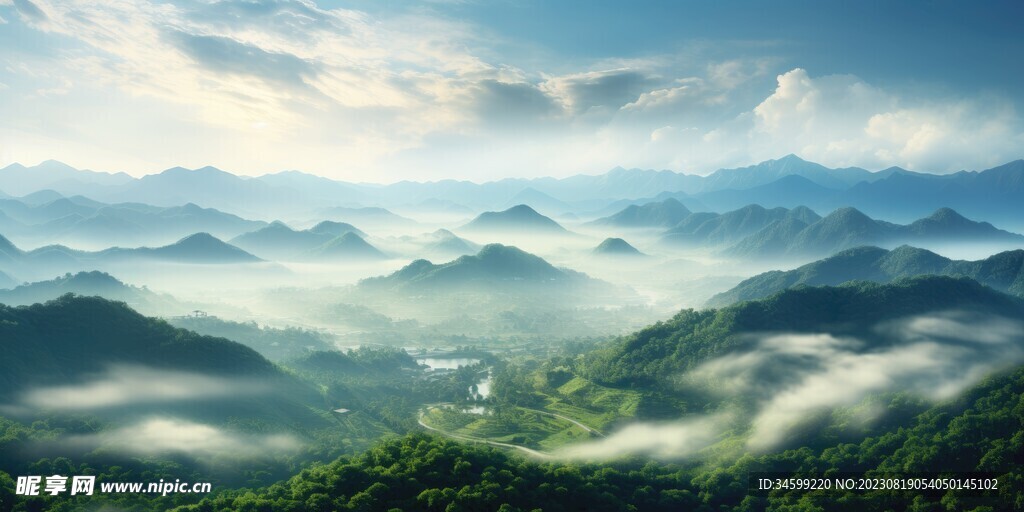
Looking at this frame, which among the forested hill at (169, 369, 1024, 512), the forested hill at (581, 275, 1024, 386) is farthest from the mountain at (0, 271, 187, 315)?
the forested hill at (581, 275, 1024, 386)

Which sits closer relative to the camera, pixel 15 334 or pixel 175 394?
pixel 15 334

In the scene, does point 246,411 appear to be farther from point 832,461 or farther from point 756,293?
point 756,293

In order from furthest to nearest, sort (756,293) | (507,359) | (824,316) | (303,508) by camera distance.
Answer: (756,293) < (507,359) < (824,316) < (303,508)

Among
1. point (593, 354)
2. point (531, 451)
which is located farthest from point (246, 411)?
point (593, 354)

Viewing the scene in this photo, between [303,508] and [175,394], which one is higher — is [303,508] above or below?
below

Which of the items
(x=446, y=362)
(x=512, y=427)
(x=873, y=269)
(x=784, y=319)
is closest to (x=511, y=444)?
(x=512, y=427)

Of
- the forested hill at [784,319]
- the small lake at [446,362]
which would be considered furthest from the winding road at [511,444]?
the small lake at [446,362]

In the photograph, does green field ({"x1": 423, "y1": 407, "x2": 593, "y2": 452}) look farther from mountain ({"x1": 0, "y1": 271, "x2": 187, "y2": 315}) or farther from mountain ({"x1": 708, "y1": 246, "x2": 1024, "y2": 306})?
mountain ({"x1": 0, "y1": 271, "x2": 187, "y2": 315})

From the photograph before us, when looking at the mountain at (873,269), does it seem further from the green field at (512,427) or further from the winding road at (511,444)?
the green field at (512,427)
